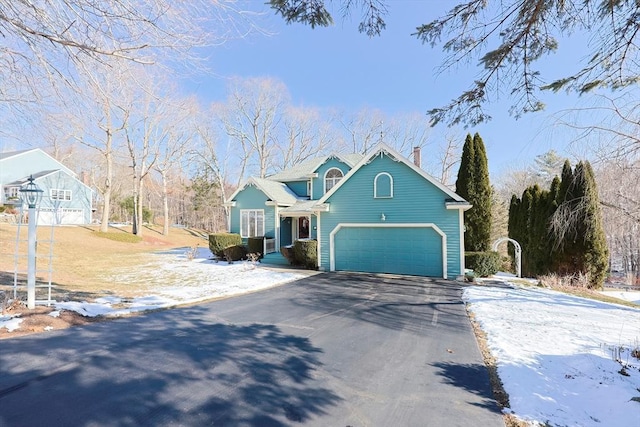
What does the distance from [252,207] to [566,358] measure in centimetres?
1599

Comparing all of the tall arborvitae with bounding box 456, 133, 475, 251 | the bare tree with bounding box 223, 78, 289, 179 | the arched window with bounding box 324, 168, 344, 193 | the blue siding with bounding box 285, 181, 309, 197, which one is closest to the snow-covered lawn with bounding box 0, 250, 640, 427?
the tall arborvitae with bounding box 456, 133, 475, 251

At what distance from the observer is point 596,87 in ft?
14.9

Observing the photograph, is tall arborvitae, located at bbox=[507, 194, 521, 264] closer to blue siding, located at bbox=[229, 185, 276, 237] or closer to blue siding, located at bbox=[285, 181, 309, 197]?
blue siding, located at bbox=[285, 181, 309, 197]

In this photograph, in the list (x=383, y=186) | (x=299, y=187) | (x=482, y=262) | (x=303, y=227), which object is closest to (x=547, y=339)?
(x=482, y=262)

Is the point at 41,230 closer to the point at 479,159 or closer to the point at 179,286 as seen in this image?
the point at 179,286

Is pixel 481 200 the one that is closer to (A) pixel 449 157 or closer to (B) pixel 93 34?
(B) pixel 93 34

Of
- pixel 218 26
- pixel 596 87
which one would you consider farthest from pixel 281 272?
pixel 596 87

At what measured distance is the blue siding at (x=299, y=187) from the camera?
20281 mm

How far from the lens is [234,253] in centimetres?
1723

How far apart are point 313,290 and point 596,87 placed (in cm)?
850

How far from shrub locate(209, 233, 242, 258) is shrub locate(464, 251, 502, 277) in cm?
1235

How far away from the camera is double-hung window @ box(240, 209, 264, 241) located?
59.2 ft

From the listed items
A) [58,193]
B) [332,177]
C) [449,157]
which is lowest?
[332,177]

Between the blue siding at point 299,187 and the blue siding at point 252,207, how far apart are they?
130 inches
